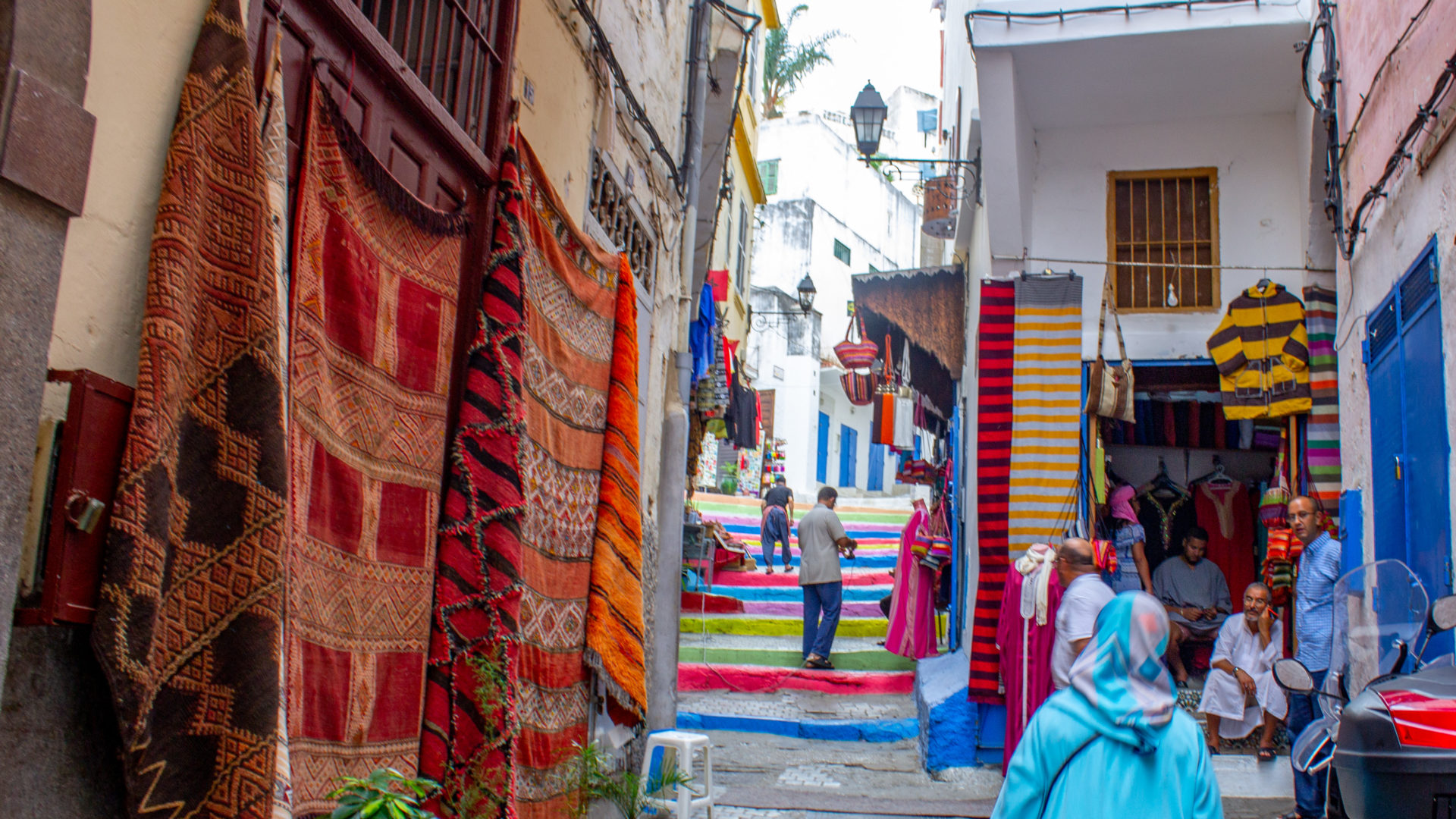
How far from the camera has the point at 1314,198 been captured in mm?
7254

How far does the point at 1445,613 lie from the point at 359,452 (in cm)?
336

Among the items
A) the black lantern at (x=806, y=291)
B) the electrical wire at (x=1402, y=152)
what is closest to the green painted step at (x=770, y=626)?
the black lantern at (x=806, y=291)

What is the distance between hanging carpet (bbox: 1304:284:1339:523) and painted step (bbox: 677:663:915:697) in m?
4.09

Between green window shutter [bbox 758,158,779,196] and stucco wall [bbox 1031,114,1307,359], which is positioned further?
green window shutter [bbox 758,158,779,196]

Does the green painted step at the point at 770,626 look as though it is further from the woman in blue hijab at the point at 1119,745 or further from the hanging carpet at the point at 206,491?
the hanging carpet at the point at 206,491

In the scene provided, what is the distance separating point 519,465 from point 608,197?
2.62 metres

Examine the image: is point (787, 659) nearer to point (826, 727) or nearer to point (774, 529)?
point (826, 727)

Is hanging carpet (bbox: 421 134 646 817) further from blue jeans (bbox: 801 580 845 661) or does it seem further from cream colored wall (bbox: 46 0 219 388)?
blue jeans (bbox: 801 580 845 661)

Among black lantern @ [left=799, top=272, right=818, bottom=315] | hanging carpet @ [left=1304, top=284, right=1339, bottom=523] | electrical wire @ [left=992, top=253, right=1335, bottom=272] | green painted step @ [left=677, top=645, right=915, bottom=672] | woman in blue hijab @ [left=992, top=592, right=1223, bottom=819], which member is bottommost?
green painted step @ [left=677, top=645, right=915, bottom=672]

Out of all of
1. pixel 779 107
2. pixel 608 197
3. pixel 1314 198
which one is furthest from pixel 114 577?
pixel 779 107

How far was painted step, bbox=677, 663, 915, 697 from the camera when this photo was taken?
9.67 meters

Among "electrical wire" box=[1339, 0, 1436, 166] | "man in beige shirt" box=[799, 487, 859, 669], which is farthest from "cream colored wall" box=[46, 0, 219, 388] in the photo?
"man in beige shirt" box=[799, 487, 859, 669]

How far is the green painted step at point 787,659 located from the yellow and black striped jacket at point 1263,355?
4390mm

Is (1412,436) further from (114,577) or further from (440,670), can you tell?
(114,577)
